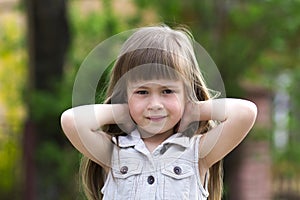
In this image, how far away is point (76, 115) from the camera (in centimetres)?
302

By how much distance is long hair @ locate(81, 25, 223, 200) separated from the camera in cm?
293

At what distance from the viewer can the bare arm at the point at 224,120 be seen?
118 inches

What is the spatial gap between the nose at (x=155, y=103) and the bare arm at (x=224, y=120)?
0.47 feet

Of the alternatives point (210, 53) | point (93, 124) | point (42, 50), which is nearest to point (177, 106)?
point (93, 124)

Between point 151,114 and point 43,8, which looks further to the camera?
point 43,8

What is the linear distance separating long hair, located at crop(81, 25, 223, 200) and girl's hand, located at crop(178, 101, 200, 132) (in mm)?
19

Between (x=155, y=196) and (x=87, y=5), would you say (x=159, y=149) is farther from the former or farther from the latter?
(x=87, y=5)

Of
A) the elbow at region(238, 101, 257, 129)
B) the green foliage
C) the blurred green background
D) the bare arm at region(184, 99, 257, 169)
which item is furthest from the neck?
the green foliage

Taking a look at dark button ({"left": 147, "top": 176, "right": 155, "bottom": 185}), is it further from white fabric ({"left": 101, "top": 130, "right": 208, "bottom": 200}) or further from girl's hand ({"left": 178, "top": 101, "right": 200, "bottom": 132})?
girl's hand ({"left": 178, "top": 101, "right": 200, "bottom": 132})

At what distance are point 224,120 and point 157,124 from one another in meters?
0.24

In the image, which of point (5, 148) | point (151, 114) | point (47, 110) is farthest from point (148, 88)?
point (5, 148)

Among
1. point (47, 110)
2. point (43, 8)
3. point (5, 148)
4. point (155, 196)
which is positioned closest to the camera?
point (155, 196)

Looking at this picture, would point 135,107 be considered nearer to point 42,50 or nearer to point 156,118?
point 156,118

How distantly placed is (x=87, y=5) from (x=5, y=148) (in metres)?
2.06
